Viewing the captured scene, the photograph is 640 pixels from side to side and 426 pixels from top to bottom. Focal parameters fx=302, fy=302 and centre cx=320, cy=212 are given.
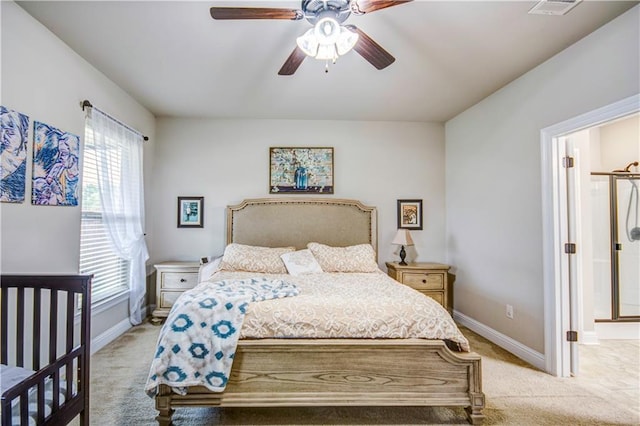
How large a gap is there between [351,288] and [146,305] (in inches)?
113

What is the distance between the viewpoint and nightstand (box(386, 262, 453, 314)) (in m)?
3.64

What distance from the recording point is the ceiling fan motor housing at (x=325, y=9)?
160 centimetres

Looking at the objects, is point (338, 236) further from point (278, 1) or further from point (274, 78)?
point (278, 1)

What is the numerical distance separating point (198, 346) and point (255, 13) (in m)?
1.88

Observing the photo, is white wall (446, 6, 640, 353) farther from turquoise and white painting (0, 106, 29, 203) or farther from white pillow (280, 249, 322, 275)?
turquoise and white painting (0, 106, 29, 203)

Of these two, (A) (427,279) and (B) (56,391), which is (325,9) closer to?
(B) (56,391)

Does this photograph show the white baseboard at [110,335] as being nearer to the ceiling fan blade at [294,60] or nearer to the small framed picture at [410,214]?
the ceiling fan blade at [294,60]

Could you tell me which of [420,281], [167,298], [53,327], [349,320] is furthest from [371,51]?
Answer: [167,298]

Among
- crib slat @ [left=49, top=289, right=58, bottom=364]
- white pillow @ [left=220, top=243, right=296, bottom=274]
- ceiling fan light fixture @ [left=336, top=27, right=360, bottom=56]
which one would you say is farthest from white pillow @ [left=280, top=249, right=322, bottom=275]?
ceiling fan light fixture @ [left=336, top=27, right=360, bottom=56]

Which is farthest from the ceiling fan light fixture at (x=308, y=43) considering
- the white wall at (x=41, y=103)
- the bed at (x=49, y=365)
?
the white wall at (x=41, y=103)

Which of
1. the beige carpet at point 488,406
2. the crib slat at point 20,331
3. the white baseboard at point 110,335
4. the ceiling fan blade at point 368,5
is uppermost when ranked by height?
the ceiling fan blade at point 368,5

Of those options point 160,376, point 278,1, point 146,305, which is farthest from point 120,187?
point 278,1

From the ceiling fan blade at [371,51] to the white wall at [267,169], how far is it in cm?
209

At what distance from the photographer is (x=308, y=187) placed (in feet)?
13.3
